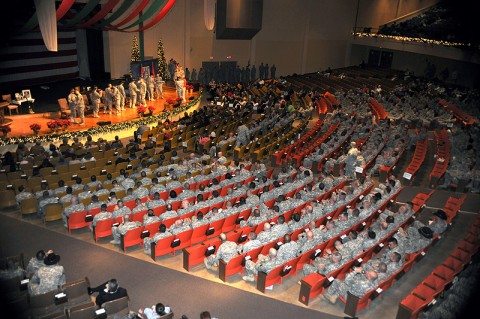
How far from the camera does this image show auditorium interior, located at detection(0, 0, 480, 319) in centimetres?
726

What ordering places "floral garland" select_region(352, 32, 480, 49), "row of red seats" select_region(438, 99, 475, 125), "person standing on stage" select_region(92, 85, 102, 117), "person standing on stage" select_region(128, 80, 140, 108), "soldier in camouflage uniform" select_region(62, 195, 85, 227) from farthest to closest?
"floral garland" select_region(352, 32, 480, 49), "person standing on stage" select_region(128, 80, 140, 108), "row of red seats" select_region(438, 99, 475, 125), "person standing on stage" select_region(92, 85, 102, 117), "soldier in camouflage uniform" select_region(62, 195, 85, 227)

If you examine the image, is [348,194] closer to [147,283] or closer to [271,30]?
[147,283]

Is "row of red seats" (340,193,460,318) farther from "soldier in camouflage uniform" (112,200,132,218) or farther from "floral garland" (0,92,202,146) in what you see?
"floral garland" (0,92,202,146)

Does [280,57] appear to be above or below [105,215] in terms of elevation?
above

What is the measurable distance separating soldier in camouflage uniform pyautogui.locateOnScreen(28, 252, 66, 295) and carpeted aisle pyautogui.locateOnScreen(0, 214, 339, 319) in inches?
33.7

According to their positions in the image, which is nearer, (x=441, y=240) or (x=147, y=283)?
(x=147, y=283)

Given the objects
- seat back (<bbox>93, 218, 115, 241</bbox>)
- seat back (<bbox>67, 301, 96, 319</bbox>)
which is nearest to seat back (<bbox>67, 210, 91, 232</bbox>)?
seat back (<bbox>93, 218, 115, 241</bbox>)

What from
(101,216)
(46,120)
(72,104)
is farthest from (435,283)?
(46,120)

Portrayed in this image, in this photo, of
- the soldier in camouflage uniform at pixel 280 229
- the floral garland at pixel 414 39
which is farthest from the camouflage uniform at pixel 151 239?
the floral garland at pixel 414 39

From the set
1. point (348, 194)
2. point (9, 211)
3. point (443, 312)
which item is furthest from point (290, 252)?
point (9, 211)

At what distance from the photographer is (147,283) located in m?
7.55

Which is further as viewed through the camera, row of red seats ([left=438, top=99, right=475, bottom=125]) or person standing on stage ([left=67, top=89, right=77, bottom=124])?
row of red seats ([left=438, top=99, right=475, bottom=125])

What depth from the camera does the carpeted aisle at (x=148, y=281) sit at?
701 centimetres

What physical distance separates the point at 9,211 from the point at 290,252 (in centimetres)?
721
